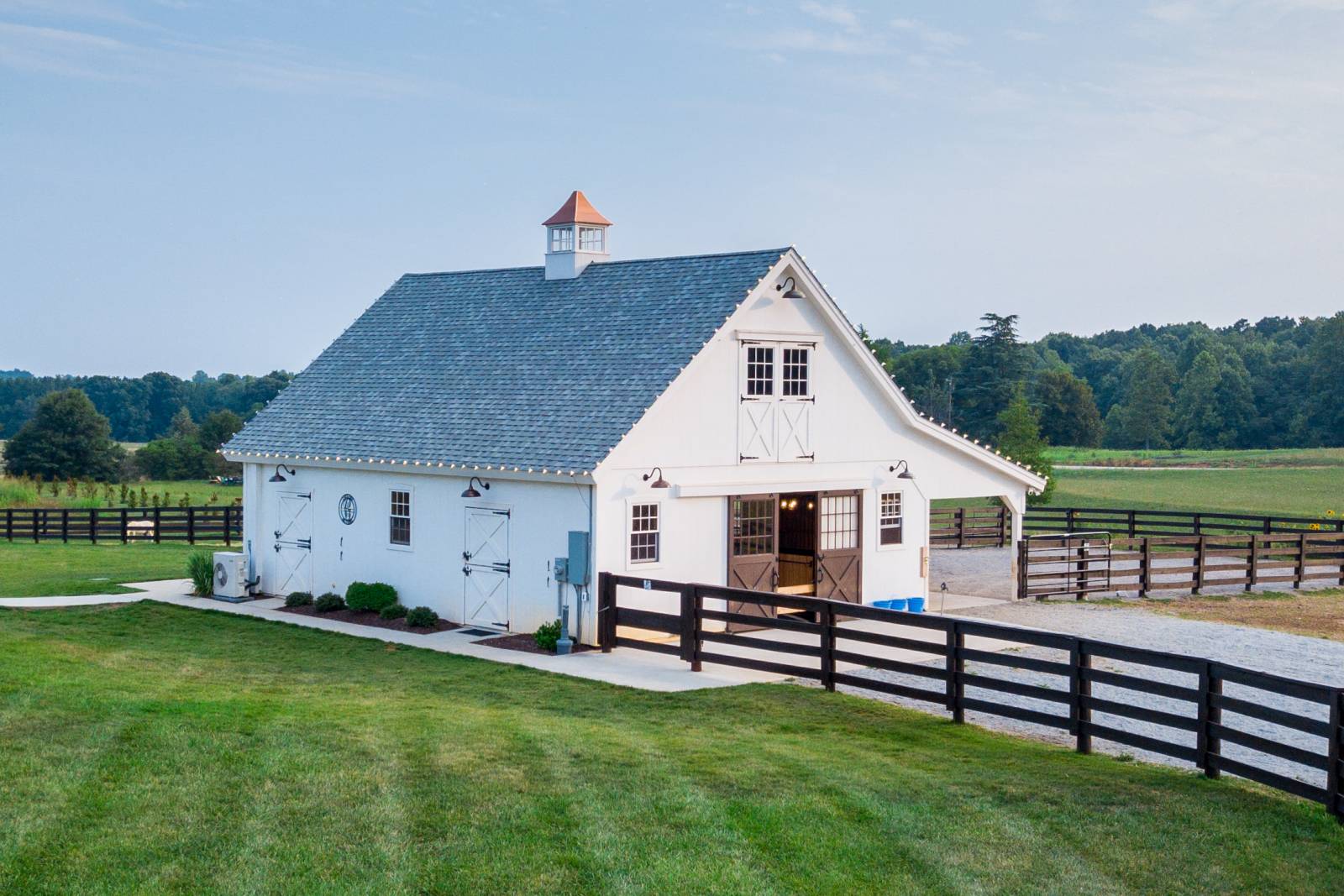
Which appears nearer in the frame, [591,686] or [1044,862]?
[1044,862]

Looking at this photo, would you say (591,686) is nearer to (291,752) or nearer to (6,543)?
(291,752)

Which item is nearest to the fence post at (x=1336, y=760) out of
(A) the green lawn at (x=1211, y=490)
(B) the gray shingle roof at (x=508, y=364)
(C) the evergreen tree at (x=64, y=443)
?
(B) the gray shingle roof at (x=508, y=364)


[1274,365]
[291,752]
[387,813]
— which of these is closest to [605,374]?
[291,752]

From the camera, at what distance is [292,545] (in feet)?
82.2

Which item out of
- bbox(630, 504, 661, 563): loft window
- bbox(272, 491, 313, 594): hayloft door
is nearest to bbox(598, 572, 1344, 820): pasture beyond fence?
bbox(630, 504, 661, 563): loft window

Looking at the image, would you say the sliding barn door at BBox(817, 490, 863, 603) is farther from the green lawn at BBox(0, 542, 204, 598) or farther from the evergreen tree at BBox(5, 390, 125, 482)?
the evergreen tree at BBox(5, 390, 125, 482)

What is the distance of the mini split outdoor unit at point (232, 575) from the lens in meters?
25.1

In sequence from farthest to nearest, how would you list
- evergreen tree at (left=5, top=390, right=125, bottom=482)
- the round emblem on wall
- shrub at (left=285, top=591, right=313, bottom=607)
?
evergreen tree at (left=5, top=390, right=125, bottom=482), shrub at (left=285, top=591, right=313, bottom=607), the round emblem on wall

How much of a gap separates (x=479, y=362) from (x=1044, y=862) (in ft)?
54.9

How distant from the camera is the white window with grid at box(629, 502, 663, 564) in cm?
2034

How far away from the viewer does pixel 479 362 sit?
963 inches

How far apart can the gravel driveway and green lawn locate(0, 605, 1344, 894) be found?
3.76ft

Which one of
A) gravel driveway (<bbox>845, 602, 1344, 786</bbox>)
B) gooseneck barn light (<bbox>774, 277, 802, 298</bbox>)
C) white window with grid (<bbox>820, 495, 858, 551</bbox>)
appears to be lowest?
gravel driveway (<bbox>845, 602, 1344, 786</bbox>)

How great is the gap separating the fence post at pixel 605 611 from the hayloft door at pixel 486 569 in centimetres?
204
